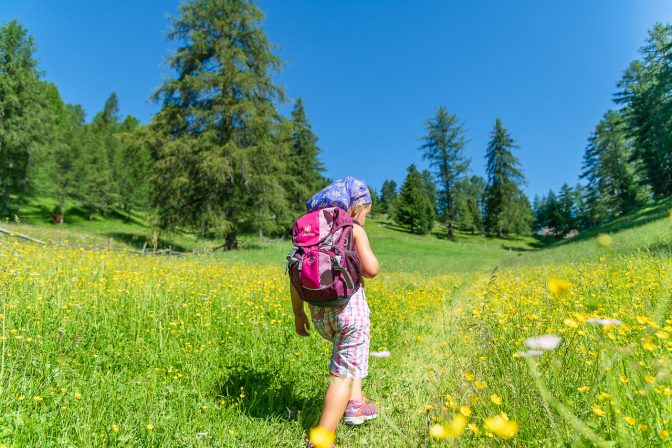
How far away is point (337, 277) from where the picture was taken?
218 cm

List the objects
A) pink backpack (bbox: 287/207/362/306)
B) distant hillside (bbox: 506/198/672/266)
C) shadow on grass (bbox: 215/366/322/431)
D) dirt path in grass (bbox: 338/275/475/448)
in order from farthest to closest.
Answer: distant hillside (bbox: 506/198/672/266) → shadow on grass (bbox: 215/366/322/431) → dirt path in grass (bbox: 338/275/475/448) → pink backpack (bbox: 287/207/362/306)

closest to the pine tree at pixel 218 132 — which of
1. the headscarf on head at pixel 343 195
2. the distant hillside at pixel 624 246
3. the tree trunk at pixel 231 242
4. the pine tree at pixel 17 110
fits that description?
the tree trunk at pixel 231 242

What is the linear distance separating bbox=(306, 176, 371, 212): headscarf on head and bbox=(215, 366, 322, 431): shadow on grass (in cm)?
149

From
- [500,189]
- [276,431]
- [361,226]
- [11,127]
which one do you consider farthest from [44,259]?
[500,189]

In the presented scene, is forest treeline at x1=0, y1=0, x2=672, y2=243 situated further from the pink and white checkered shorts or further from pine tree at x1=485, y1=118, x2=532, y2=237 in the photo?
the pink and white checkered shorts

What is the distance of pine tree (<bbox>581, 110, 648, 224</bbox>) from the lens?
132ft

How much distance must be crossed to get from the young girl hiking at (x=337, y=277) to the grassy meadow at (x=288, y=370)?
0.43 m

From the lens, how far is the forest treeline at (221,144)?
61.4 feet

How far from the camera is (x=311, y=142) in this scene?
38.6 metres

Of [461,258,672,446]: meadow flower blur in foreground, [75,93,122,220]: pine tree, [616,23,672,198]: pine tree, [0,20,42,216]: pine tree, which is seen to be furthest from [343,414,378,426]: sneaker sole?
[75,93,122,220]: pine tree

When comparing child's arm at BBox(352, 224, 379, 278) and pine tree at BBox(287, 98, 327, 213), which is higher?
pine tree at BBox(287, 98, 327, 213)

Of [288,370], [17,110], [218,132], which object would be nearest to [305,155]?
[218,132]

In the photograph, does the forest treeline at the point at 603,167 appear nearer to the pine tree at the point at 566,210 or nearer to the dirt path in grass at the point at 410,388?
the pine tree at the point at 566,210

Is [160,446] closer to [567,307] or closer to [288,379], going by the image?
[288,379]
